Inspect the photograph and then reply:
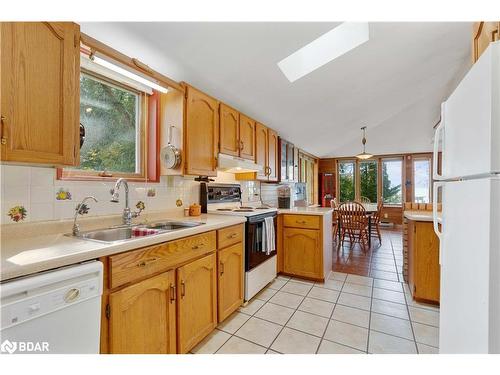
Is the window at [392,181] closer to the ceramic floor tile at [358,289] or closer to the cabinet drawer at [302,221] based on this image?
the ceramic floor tile at [358,289]

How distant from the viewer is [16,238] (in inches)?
46.3

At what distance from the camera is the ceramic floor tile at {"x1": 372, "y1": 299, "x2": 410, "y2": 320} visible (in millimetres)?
2019

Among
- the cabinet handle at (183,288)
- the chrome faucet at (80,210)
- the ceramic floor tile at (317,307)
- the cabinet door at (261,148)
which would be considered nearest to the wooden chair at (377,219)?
the cabinet door at (261,148)

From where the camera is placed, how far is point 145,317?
3.99 ft

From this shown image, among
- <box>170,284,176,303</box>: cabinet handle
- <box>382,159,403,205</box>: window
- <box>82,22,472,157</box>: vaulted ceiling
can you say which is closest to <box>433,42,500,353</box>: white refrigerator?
<box>82,22,472,157</box>: vaulted ceiling

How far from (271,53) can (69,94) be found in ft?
5.08

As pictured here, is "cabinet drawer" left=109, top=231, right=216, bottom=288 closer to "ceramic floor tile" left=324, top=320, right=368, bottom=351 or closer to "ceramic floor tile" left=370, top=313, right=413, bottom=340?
"ceramic floor tile" left=324, top=320, right=368, bottom=351

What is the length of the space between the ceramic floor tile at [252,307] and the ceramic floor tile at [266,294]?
65 mm

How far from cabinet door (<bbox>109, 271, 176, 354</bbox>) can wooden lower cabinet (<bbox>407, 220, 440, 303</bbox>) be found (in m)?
2.20

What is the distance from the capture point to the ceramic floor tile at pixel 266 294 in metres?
2.33

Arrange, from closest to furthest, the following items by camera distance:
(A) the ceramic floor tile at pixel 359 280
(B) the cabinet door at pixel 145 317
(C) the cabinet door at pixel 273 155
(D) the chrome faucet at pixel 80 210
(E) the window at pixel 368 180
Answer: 1. (B) the cabinet door at pixel 145 317
2. (D) the chrome faucet at pixel 80 210
3. (A) the ceramic floor tile at pixel 359 280
4. (C) the cabinet door at pixel 273 155
5. (E) the window at pixel 368 180

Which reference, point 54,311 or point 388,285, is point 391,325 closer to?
point 388,285

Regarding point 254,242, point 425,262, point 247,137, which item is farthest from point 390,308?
point 247,137

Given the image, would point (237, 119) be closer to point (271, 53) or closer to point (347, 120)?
point (271, 53)
